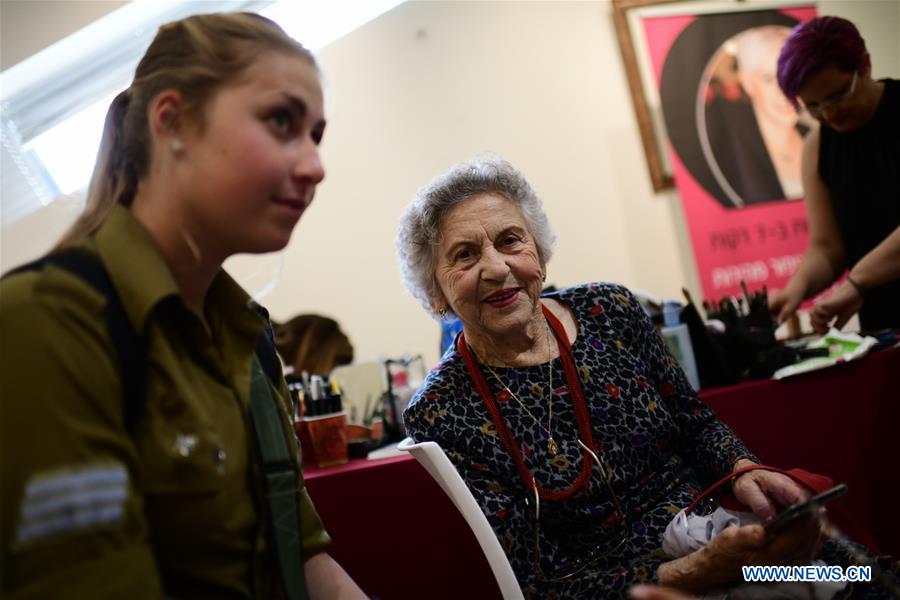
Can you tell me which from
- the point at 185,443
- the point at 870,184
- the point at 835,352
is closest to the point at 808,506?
the point at 185,443

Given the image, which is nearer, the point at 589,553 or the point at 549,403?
the point at 589,553

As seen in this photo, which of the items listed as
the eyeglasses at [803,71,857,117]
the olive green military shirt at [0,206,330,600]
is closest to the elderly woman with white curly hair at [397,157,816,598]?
the olive green military shirt at [0,206,330,600]

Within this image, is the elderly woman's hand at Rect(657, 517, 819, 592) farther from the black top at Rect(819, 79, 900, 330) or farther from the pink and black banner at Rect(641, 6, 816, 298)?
the pink and black banner at Rect(641, 6, 816, 298)

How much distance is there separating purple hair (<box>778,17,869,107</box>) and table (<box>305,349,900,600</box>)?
36.7 inches

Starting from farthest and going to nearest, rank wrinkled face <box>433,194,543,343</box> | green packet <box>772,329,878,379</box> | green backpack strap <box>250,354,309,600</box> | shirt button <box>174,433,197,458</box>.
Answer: green packet <box>772,329,878,379</box> → wrinkled face <box>433,194,543,343</box> → green backpack strap <box>250,354,309,600</box> → shirt button <box>174,433,197,458</box>

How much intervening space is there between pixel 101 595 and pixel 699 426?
1.28 metres

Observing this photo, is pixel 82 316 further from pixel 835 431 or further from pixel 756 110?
pixel 756 110

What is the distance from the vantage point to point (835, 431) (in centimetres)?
194

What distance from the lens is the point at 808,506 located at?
0.98m

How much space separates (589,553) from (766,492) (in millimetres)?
363

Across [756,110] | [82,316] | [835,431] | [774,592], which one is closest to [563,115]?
[756,110]

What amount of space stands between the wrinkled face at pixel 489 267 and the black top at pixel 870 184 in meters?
1.49

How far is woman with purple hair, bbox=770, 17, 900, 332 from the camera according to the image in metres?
2.22

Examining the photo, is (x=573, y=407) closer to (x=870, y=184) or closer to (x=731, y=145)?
(x=870, y=184)
